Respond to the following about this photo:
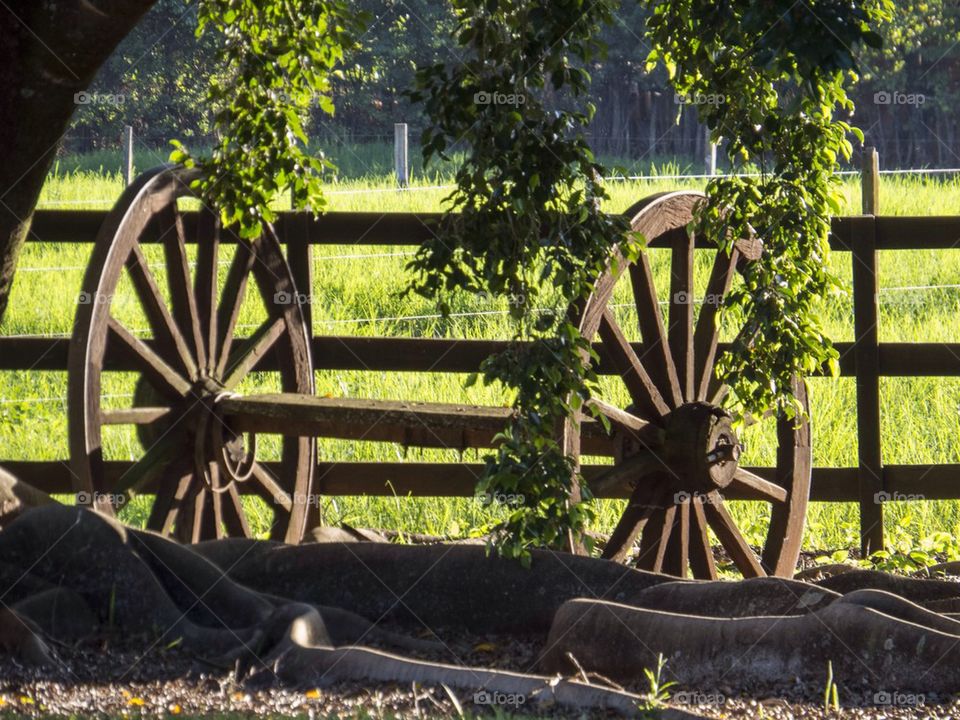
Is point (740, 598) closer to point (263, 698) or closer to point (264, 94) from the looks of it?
point (263, 698)

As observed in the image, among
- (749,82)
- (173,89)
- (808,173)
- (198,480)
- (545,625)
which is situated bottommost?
(545,625)

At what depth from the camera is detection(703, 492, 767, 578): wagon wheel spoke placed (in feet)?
19.8

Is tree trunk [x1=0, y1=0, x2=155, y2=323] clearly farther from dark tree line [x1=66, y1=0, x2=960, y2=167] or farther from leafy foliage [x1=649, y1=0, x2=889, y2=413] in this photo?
dark tree line [x1=66, y1=0, x2=960, y2=167]

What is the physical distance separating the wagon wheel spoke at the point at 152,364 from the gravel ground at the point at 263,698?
61.3 inches

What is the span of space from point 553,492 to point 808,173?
1833mm

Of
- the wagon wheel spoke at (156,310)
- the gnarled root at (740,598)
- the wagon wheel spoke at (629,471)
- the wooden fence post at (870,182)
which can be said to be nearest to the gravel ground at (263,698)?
the gnarled root at (740,598)

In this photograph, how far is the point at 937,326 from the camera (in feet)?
32.1

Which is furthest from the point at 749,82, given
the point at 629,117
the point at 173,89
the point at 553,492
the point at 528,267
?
the point at 629,117

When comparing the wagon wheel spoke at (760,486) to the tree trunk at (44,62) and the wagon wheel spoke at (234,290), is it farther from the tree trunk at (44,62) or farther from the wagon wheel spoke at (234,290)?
the tree trunk at (44,62)

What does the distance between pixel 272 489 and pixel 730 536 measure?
7.24ft

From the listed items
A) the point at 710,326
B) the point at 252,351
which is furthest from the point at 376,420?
the point at 710,326

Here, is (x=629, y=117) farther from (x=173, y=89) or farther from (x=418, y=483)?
(x=418, y=483)

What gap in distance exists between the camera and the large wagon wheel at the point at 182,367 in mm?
5082

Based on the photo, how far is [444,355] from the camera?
21.2 feet
